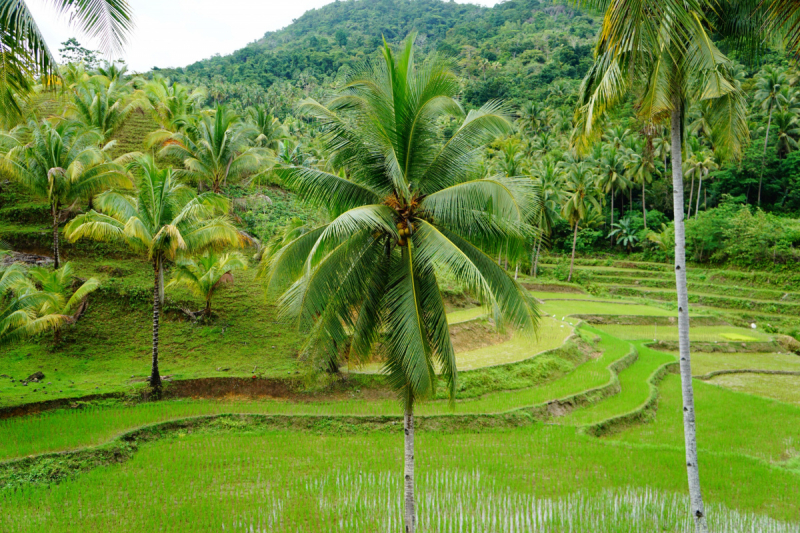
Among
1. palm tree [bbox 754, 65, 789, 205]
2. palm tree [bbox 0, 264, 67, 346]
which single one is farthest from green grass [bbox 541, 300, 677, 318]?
palm tree [bbox 0, 264, 67, 346]

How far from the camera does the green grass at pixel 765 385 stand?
17531mm

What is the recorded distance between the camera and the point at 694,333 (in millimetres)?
27141

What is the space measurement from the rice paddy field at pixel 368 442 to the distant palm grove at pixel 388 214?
0.36 metres

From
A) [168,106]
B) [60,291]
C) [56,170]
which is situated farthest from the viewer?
[168,106]

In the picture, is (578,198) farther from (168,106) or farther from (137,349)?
(137,349)

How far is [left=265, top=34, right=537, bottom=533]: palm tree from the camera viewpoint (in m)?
6.90

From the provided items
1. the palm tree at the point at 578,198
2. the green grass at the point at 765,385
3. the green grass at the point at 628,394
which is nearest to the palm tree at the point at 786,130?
the palm tree at the point at 578,198

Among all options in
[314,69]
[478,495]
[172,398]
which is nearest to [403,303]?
[478,495]

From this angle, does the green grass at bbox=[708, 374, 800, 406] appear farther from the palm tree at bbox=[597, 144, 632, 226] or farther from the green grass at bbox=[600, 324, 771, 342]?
the palm tree at bbox=[597, 144, 632, 226]

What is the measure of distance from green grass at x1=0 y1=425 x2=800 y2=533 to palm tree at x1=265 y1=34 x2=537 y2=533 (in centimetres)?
220

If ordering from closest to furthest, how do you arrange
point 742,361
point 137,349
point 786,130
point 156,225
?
point 156,225
point 137,349
point 742,361
point 786,130

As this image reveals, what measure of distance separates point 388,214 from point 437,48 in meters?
98.6

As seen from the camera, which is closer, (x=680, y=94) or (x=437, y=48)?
(x=680, y=94)

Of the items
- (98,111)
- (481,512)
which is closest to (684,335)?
(481,512)
